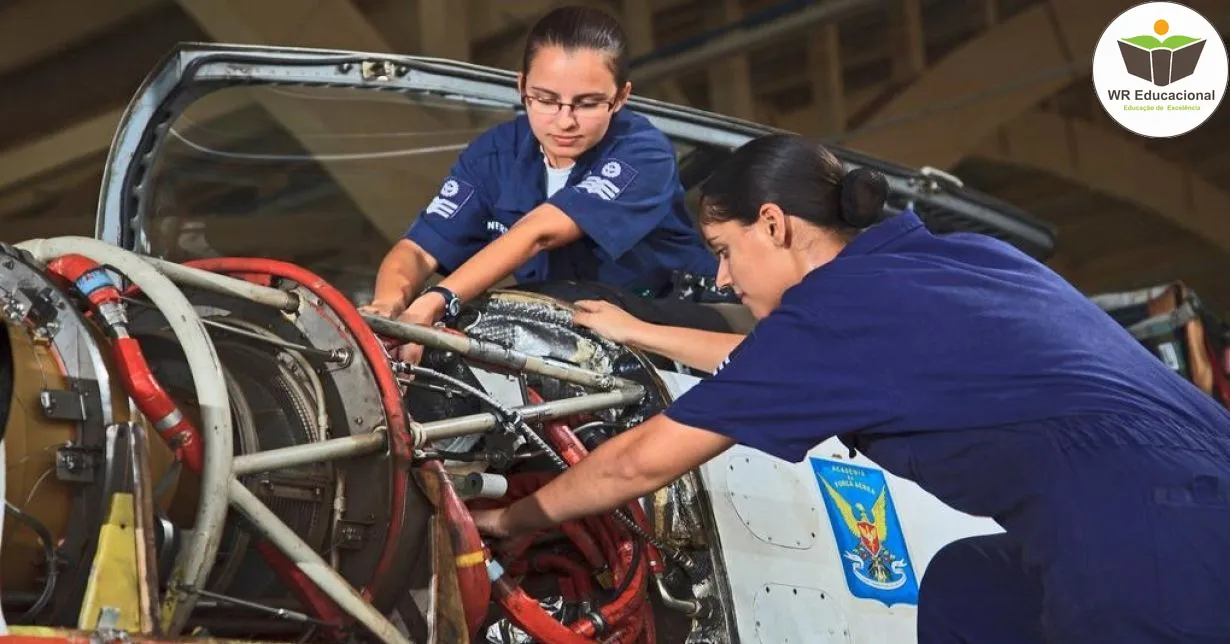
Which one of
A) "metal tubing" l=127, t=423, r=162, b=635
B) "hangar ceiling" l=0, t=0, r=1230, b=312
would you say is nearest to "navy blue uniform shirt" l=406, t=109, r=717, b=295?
"hangar ceiling" l=0, t=0, r=1230, b=312

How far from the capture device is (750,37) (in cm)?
760

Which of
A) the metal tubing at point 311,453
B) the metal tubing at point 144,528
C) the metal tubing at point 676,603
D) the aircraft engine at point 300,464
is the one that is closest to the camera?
the metal tubing at point 144,528

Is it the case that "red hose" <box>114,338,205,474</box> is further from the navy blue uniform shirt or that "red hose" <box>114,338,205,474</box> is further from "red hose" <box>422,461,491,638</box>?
the navy blue uniform shirt

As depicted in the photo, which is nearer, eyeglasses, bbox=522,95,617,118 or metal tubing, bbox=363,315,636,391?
metal tubing, bbox=363,315,636,391

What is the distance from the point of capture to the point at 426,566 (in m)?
2.50

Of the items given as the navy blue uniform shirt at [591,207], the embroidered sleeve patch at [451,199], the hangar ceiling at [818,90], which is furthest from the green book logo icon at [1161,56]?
the embroidered sleeve patch at [451,199]

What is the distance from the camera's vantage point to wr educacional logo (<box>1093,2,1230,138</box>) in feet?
26.5

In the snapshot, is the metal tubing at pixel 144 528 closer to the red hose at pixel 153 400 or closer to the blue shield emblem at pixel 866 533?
the red hose at pixel 153 400

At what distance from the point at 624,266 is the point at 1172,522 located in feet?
5.01

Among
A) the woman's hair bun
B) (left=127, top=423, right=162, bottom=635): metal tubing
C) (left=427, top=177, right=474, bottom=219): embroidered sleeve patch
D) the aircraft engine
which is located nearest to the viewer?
(left=127, top=423, right=162, bottom=635): metal tubing

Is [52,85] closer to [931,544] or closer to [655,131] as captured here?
[655,131]

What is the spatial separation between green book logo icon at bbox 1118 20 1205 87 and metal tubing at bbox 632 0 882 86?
1.34 metres

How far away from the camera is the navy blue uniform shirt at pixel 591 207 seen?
328 centimetres

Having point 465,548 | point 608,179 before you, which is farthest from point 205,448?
point 608,179
